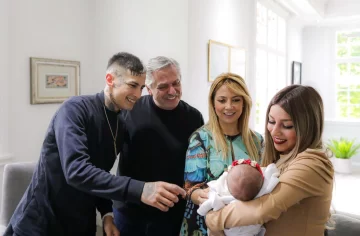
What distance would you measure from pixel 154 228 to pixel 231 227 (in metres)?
0.64

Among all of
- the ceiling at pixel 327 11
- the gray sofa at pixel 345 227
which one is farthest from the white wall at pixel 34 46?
the ceiling at pixel 327 11

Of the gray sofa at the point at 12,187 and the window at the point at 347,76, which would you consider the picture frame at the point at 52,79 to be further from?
the window at the point at 347,76

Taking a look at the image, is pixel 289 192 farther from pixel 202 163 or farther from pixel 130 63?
pixel 130 63

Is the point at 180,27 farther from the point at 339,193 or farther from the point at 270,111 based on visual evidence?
the point at 339,193

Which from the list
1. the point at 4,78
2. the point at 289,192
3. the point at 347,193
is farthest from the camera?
the point at 347,193

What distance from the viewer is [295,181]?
1.02 m

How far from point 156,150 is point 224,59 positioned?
2214 mm

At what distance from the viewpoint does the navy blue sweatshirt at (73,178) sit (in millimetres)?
1174

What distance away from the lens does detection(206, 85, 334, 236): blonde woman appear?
1022mm

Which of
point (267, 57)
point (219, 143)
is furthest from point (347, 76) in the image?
point (219, 143)

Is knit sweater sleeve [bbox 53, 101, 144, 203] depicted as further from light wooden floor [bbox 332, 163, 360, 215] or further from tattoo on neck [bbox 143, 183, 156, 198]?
light wooden floor [bbox 332, 163, 360, 215]

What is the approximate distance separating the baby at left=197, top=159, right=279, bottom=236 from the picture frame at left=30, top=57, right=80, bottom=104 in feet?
7.70

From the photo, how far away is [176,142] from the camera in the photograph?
1.70 m

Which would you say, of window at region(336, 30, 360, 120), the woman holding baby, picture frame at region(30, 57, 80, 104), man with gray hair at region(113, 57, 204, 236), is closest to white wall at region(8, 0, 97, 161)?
picture frame at region(30, 57, 80, 104)
